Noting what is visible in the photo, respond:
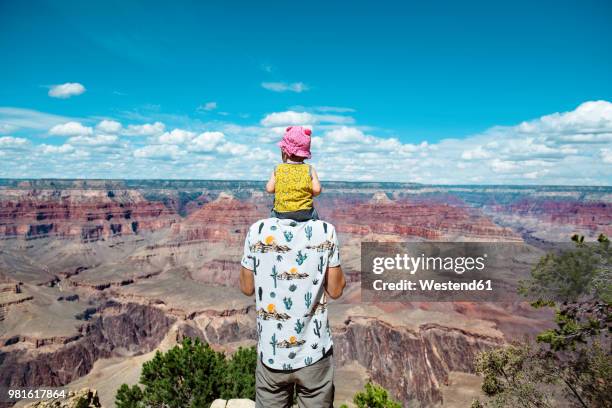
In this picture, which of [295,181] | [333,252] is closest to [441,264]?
[333,252]

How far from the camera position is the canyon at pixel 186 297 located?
52.8 metres

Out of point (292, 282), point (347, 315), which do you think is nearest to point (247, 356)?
point (292, 282)

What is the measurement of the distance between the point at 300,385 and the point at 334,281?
43.8 inches

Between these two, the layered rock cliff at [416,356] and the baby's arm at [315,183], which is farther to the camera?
the layered rock cliff at [416,356]

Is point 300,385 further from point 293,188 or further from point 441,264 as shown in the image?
point 441,264

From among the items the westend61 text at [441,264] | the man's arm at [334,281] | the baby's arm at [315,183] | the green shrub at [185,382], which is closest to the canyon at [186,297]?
the westend61 text at [441,264]

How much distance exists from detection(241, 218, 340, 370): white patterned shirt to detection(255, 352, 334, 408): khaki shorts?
110 millimetres

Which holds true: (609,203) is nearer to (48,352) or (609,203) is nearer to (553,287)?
(553,287)

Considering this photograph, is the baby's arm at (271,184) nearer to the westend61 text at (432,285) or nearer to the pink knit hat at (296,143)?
the pink knit hat at (296,143)

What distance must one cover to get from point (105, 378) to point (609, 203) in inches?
7678

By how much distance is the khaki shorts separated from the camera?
12.4 feet

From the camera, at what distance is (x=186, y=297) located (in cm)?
8731

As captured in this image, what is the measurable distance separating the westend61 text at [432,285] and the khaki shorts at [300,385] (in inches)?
3177

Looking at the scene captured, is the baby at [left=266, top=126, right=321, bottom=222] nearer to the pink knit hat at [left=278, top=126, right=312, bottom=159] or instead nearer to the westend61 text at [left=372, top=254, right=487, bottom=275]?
the pink knit hat at [left=278, top=126, right=312, bottom=159]
